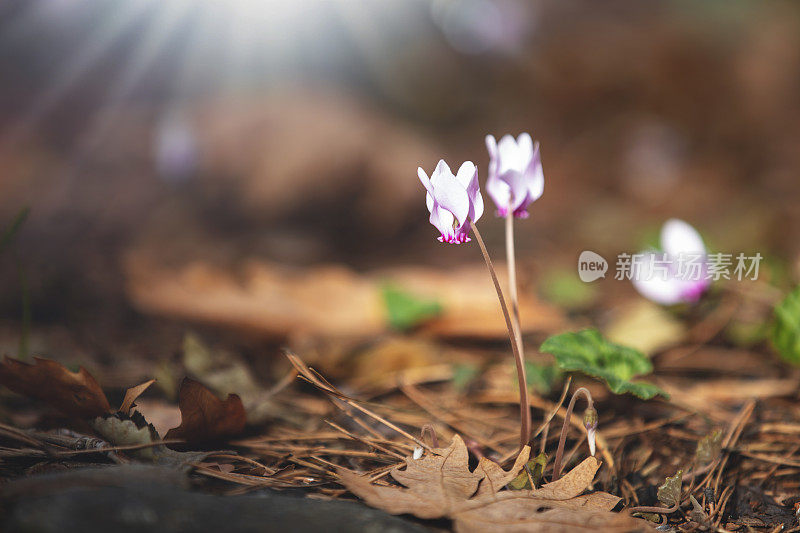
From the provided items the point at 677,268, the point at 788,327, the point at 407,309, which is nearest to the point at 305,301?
the point at 407,309

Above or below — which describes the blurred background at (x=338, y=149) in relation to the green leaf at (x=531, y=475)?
above

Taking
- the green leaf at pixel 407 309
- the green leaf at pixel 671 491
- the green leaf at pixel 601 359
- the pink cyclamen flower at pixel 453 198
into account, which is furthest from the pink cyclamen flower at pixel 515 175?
the green leaf at pixel 407 309

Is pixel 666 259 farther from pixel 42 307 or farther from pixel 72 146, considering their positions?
pixel 72 146

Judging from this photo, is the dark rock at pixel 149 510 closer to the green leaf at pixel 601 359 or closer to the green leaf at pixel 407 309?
the green leaf at pixel 601 359

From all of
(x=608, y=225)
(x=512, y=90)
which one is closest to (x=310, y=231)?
(x=608, y=225)

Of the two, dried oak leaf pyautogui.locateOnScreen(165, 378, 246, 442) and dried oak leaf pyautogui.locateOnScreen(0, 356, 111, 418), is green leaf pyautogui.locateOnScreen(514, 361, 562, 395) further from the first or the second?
dried oak leaf pyautogui.locateOnScreen(0, 356, 111, 418)

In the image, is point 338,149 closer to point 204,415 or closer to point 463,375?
point 463,375
